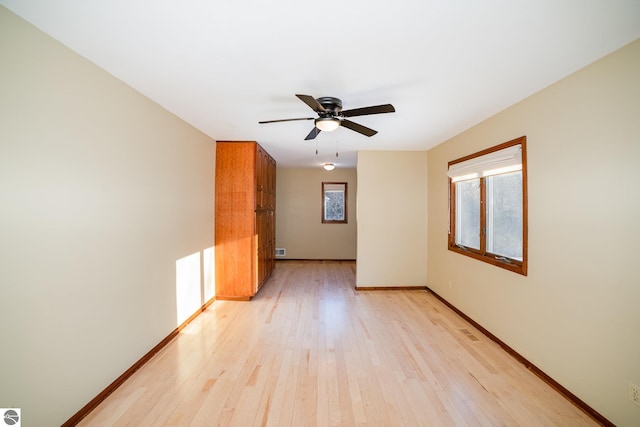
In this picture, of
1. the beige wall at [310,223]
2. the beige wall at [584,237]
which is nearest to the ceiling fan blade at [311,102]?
the beige wall at [584,237]

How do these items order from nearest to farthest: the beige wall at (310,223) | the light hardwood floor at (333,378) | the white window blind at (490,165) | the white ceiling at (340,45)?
1. the white ceiling at (340,45)
2. the light hardwood floor at (333,378)
3. the white window blind at (490,165)
4. the beige wall at (310,223)

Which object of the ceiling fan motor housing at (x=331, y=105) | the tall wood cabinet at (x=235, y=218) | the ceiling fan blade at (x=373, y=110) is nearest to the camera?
the ceiling fan blade at (x=373, y=110)

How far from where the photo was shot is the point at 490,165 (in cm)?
288

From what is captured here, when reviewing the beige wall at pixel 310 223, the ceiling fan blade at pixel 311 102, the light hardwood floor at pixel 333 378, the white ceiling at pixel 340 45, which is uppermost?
the white ceiling at pixel 340 45

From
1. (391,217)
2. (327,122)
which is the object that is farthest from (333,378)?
(391,217)

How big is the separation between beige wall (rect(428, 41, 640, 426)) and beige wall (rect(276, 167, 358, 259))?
179 inches

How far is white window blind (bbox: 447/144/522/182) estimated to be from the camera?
8.33 feet

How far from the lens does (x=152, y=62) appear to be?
6.01 feet

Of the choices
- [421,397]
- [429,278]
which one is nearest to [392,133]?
[429,278]

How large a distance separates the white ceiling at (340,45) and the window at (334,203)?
4550mm

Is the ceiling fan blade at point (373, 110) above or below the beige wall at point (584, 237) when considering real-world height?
above

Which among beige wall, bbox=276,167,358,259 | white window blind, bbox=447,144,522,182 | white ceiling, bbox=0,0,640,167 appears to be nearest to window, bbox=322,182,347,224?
beige wall, bbox=276,167,358,259

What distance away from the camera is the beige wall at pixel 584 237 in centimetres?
163

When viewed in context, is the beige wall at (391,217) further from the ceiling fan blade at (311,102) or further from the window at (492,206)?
the ceiling fan blade at (311,102)
